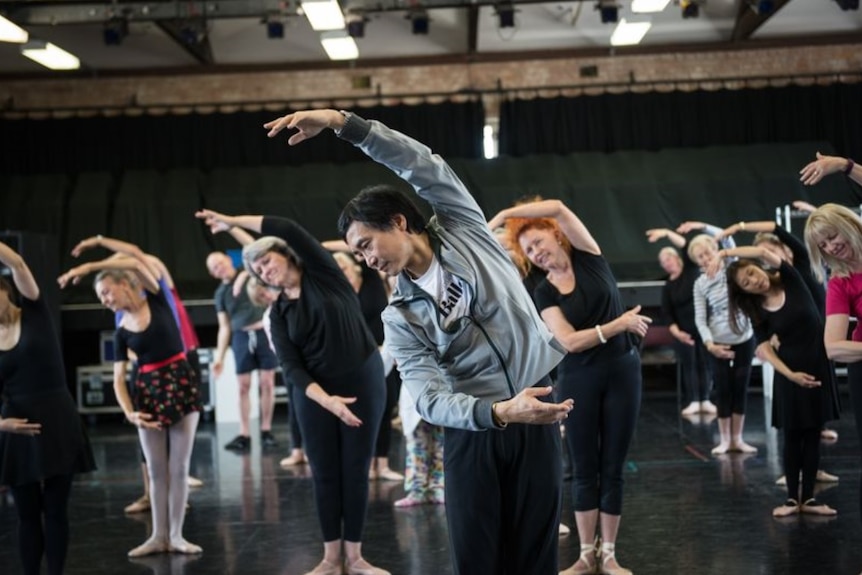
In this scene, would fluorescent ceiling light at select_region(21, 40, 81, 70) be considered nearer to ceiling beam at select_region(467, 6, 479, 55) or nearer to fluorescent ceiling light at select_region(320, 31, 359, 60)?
fluorescent ceiling light at select_region(320, 31, 359, 60)

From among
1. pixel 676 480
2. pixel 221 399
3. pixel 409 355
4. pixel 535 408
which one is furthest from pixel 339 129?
pixel 221 399

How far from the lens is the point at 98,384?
439 inches

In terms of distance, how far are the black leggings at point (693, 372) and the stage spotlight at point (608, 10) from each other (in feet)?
14.7

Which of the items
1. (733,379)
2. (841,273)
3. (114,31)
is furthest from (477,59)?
(841,273)

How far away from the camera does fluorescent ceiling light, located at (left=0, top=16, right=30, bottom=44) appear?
10359 millimetres

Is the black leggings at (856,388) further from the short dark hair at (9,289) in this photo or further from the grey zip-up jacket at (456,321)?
the short dark hair at (9,289)

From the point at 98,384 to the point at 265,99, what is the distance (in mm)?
4852

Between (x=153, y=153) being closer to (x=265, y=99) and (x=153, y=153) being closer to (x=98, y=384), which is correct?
(x=265, y=99)

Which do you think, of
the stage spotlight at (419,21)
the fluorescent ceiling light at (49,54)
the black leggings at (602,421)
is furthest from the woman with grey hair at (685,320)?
the fluorescent ceiling light at (49,54)

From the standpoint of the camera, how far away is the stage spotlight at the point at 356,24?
1257 cm

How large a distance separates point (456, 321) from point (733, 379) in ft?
17.4

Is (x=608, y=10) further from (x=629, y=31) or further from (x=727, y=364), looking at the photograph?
(x=727, y=364)

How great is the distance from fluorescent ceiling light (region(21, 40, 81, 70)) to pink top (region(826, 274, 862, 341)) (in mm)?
9830

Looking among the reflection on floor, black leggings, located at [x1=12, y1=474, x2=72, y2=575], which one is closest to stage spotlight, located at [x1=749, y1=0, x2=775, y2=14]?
the reflection on floor
